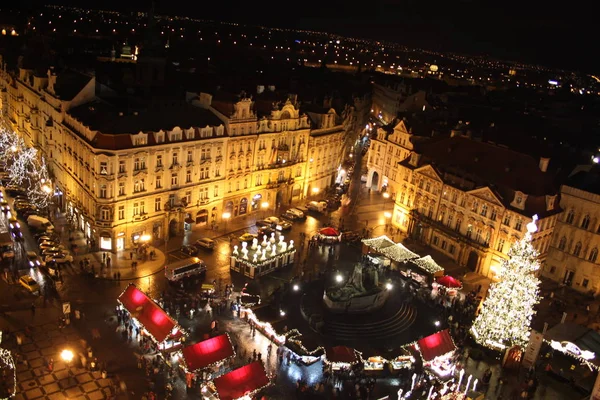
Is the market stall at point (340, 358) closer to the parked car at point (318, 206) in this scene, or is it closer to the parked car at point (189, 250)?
the parked car at point (189, 250)

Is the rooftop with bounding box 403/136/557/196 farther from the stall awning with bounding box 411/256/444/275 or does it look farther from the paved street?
the stall awning with bounding box 411/256/444/275

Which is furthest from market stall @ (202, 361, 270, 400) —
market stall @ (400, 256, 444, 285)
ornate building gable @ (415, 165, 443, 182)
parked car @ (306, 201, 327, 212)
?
parked car @ (306, 201, 327, 212)

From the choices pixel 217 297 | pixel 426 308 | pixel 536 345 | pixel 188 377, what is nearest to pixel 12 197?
pixel 217 297

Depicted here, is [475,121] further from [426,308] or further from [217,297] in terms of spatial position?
[217,297]

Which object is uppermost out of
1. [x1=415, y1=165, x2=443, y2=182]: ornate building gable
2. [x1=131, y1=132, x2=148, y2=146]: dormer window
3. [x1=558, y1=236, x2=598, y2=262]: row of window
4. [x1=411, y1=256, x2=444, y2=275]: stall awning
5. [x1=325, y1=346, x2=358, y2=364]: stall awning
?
[x1=131, y1=132, x2=148, y2=146]: dormer window

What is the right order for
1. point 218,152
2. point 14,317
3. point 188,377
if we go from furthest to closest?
1. point 218,152
2. point 14,317
3. point 188,377

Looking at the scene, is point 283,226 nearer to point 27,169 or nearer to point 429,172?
point 429,172
